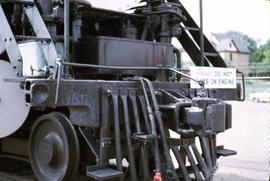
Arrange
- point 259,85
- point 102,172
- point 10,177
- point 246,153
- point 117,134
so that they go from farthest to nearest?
point 259,85, point 246,153, point 10,177, point 117,134, point 102,172

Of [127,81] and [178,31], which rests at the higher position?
[178,31]

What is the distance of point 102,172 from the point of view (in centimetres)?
381

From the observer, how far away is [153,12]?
213 inches

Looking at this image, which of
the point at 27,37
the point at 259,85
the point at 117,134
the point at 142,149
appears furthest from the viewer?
the point at 259,85

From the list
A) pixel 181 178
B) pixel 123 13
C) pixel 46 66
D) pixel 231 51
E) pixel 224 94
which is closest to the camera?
pixel 46 66

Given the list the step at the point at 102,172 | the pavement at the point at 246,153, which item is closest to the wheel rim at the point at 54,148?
the step at the point at 102,172

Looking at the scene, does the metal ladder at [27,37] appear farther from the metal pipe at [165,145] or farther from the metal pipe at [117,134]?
the metal pipe at [165,145]

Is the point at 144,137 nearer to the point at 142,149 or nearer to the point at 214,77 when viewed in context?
the point at 142,149

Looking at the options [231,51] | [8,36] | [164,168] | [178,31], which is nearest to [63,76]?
[8,36]

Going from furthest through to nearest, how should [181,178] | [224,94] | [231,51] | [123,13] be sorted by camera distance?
[231,51]
[224,94]
[123,13]
[181,178]

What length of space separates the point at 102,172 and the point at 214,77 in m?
1.87

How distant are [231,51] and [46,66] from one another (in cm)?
7373

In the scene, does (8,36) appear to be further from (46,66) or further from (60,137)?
(60,137)

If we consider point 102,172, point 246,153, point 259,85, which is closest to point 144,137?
point 102,172
